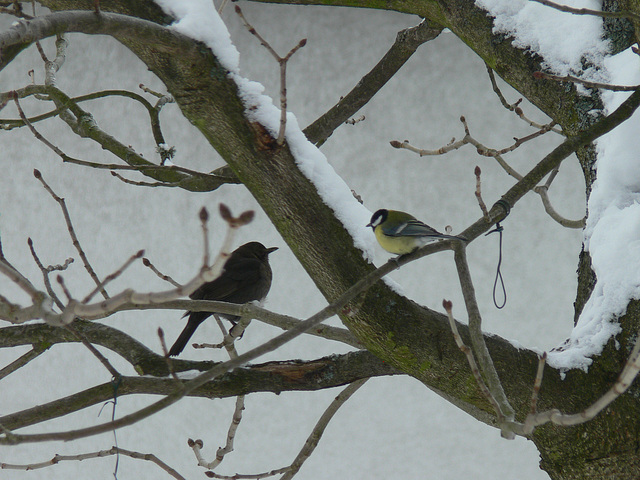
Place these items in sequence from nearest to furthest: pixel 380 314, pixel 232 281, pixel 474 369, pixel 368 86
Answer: pixel 474 369, pixel 380 314, pixel 368 86, pixel 232 281

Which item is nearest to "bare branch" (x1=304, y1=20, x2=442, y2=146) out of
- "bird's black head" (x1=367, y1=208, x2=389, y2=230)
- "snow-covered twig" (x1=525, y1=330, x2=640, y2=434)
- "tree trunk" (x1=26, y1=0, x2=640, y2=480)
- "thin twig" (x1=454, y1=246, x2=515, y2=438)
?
"bird's black head" (x1=367, y1=208, x2=389, y2=230)

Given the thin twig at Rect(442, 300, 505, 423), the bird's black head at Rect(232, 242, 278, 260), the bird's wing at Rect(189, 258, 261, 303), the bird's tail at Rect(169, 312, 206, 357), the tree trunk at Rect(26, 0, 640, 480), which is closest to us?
the thin twig at Rect(442, 300, 505, 423)

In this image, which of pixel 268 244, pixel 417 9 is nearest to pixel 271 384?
pixel 417 9

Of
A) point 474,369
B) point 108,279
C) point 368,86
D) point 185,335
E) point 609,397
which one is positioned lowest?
point 609,397

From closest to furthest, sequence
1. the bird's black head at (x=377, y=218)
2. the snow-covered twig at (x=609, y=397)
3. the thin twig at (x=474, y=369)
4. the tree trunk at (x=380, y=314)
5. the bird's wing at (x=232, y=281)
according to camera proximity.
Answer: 1. the snow-covered twig at (x=609, y=397)
2. the thin twig at (x=474, y=369)
3. the tree trunk at (x=380, y=314)
4. the bird's black head at (x=377, y=218)
5. the bird's wing at (x=232, y=281)

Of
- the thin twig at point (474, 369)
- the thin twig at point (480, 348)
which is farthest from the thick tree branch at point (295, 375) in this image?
the thin twig at point (474, 369)

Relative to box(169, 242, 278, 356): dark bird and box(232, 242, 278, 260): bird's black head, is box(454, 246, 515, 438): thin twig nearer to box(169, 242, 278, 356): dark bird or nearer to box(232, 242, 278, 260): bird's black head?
box(169, 242, 278, 356): dark bird

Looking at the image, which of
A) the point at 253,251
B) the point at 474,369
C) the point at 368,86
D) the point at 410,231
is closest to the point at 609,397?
the point at 474,369

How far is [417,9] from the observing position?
137 centimetres

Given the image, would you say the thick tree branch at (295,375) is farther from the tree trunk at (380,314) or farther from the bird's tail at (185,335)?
the bird's tail at (185,335)

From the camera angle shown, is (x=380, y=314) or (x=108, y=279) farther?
(x=380, y=314)

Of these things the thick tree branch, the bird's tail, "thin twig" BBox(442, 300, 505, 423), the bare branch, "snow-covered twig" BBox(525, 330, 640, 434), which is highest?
the bare branch

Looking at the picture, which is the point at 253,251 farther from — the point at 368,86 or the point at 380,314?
the point at 380,314

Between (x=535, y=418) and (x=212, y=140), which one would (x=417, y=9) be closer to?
(x=212, y=140)
